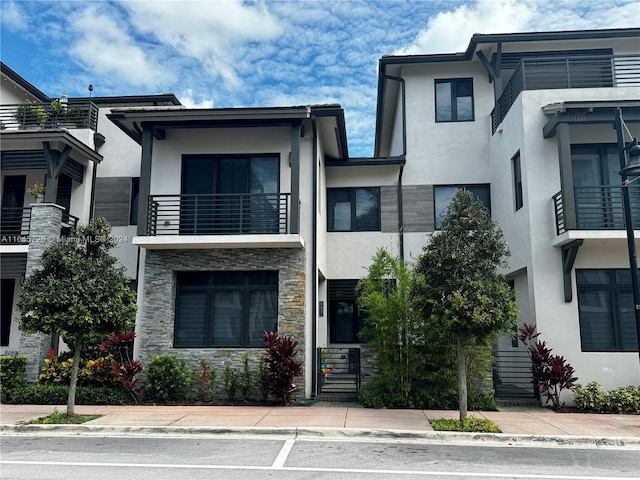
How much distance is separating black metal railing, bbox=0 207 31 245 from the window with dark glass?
16.9 ft

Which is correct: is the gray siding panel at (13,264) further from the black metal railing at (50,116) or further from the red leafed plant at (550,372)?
the red leafed plant at (550,372)

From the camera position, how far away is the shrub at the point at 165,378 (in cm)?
1154

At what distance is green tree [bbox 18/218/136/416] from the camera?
9.46 m

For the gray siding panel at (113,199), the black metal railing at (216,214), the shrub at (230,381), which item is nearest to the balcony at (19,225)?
the gray siding panel at (113,199)

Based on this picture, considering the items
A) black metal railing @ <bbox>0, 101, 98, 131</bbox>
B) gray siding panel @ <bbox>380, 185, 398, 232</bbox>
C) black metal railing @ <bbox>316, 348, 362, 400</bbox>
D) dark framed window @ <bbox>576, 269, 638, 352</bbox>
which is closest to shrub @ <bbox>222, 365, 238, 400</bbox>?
black metal railing @ <bbox>316, 348, 362, 400</bbox>

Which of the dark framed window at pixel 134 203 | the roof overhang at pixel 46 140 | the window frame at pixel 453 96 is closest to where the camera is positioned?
the roof overhang at pixel 46 140

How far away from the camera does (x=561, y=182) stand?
1145 centimetres

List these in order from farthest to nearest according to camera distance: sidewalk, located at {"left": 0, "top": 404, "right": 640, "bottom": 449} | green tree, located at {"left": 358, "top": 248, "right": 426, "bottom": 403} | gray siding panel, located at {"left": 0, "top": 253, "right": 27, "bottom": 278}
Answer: gray siding panel, located at {"left": 0, "top": 253, "right": 27, "bottom": 278} < green tree, located at {"left": 358, "top": 248, "right": 426, "bottom": 403} < sidewalk, located at {"left": 0, "top": 404, "right": 640, "bottom": 449}

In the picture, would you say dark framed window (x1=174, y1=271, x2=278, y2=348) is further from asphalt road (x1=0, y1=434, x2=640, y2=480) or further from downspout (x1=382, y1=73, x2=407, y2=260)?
downspout (x1=382, y1=73, x2=407, y2=260)

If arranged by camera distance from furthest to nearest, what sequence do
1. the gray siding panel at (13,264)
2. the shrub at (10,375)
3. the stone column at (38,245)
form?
the gray siding panel at (13,264) → the stone column at (38,245) → the shrub at (10,375)

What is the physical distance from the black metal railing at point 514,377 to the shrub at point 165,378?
24.3 feet

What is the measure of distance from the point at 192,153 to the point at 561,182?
30.8 feet

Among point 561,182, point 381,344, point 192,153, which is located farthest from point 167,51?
point 561,182

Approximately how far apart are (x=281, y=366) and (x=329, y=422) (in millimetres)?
2256
